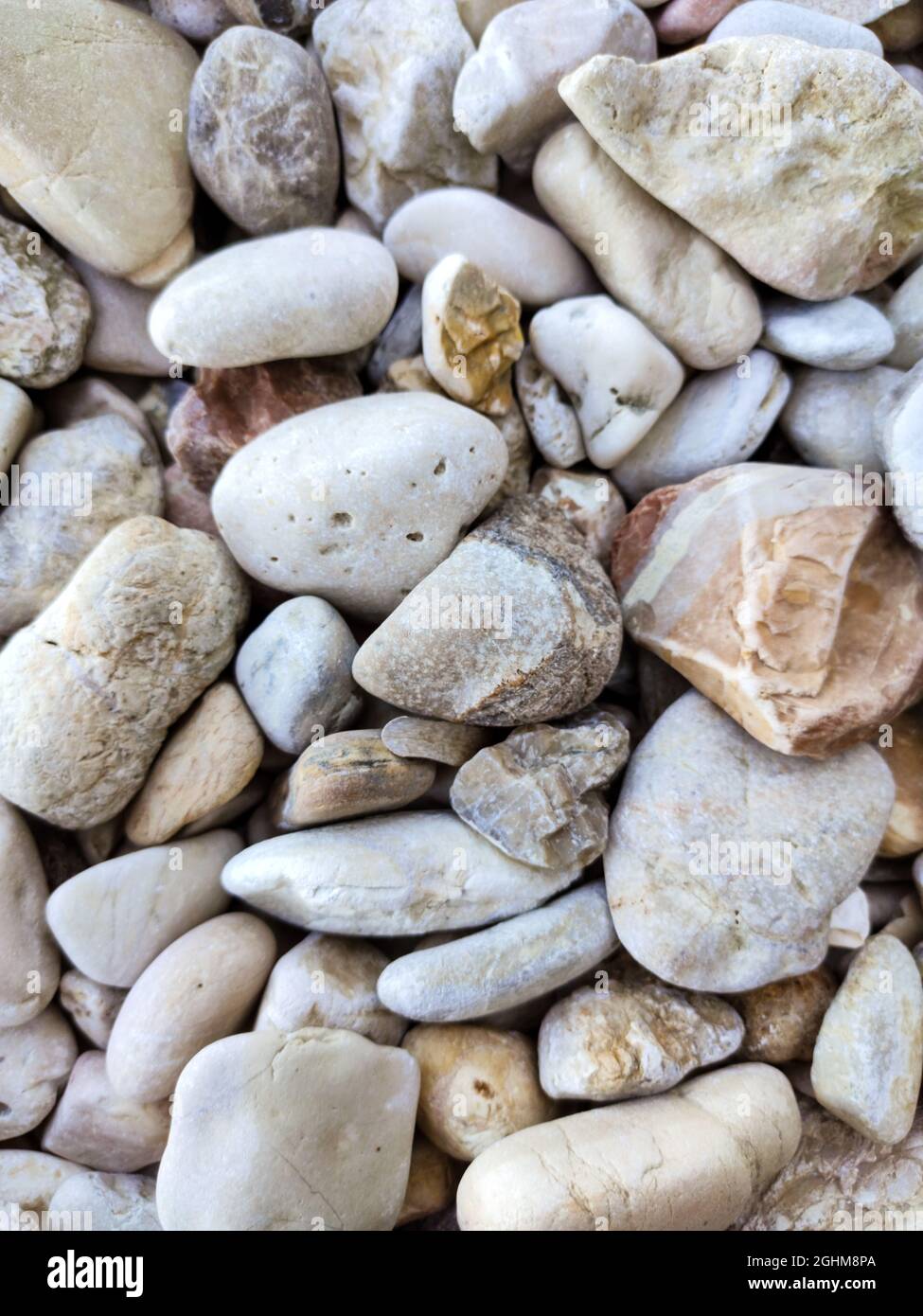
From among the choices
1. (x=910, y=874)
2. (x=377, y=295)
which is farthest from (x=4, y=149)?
(x=910, y=874)

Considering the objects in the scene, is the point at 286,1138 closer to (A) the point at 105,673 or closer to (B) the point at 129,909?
(B) the point at 129,909

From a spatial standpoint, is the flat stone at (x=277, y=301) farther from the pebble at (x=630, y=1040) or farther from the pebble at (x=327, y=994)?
the pebble at (x=630, y=1040)

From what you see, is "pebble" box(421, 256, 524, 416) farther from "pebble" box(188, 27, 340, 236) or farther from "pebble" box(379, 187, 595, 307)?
"pebble" box(188, 27, 340, 236)

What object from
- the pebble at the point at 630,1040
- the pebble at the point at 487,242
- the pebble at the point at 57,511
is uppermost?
the pebble at the point at 487,242

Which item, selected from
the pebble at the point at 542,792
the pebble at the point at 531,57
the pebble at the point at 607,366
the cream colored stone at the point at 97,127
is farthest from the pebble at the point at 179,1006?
the pebble at the point at 531,57

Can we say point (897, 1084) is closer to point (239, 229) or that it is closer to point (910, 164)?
point (910, 164)

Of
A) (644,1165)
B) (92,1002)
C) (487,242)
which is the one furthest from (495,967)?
(487,242)

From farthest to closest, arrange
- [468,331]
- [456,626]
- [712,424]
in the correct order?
[712,424] → [468,331] → [456,626]
